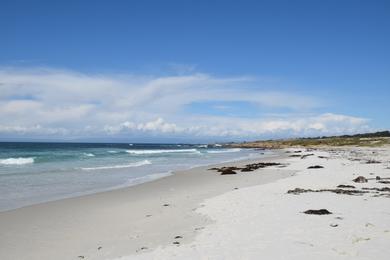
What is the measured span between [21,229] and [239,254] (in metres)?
6.45

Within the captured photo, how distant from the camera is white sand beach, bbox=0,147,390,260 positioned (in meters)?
8.22

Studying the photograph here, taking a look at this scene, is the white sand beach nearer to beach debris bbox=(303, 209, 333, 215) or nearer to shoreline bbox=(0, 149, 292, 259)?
shoreline bbox=(0, 149, 292, 259)

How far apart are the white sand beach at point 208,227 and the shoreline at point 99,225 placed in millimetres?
25

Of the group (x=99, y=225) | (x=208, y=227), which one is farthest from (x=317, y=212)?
(x=99, y=225)

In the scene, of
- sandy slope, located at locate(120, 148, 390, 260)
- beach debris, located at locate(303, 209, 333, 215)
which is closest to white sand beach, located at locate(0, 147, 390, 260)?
sandy slope, located at locate(120, 148, 390, 260)

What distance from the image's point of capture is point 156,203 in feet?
50.4

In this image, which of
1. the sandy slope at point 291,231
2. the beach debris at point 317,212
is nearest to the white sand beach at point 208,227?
the sandy slope at point 291,231

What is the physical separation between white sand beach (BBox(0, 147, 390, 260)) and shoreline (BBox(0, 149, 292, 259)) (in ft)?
0.08

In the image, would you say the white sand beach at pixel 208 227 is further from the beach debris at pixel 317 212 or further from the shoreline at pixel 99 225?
the beach debris at pixel 317 212

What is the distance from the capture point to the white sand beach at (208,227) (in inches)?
324

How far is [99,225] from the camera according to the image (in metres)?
11.6

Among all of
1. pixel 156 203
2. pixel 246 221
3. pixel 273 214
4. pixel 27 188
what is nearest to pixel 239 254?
pixel 246 221

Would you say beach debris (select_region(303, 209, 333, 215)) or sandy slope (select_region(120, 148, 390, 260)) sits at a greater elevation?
beach debris (select_region(303, 209, 333, 215))

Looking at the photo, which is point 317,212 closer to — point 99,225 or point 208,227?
point 208,227
